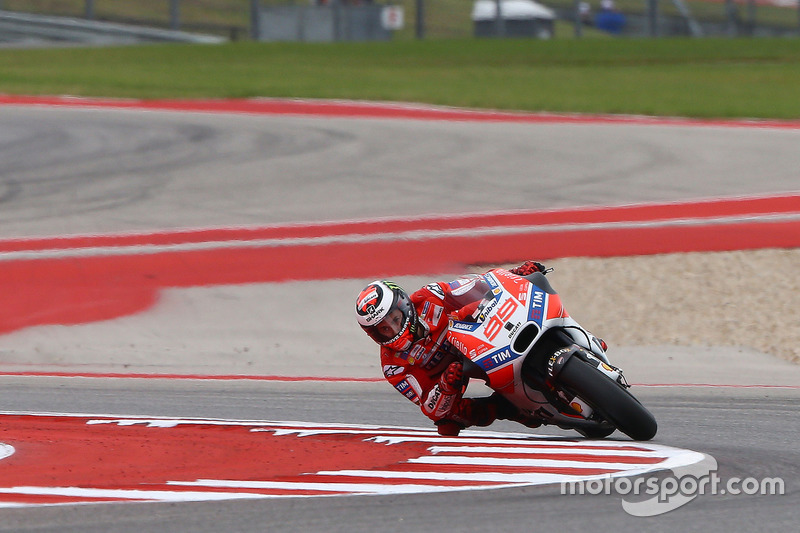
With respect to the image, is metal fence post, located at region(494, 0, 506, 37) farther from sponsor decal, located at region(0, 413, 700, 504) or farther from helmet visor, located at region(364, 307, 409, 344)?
helmet visor, located at region(364, 307, 409, 344)

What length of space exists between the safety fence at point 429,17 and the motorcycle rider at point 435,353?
2515cm

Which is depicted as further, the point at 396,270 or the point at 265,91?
the point at 265,91

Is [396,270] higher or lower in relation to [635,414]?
lower

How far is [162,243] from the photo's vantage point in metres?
12.1

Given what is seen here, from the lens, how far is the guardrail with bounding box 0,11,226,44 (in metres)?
31.5

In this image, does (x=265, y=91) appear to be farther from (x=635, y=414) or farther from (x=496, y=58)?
(x=635, y=414)

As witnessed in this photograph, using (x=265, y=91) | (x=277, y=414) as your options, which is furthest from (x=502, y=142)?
(x=277, y=414)

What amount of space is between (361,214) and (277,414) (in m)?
6.08

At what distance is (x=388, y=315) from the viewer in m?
6.26

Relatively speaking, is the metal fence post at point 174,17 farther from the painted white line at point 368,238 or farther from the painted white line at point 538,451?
the painted white line at point 538,451

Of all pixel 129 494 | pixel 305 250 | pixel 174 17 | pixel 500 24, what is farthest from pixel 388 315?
pixel 174 17

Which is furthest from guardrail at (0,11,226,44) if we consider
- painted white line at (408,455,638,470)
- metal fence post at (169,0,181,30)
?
painted white line at (408,455,638,470)

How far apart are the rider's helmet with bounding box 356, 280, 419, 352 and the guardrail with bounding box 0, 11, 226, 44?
87.4 feet

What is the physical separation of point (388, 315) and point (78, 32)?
28137mm
